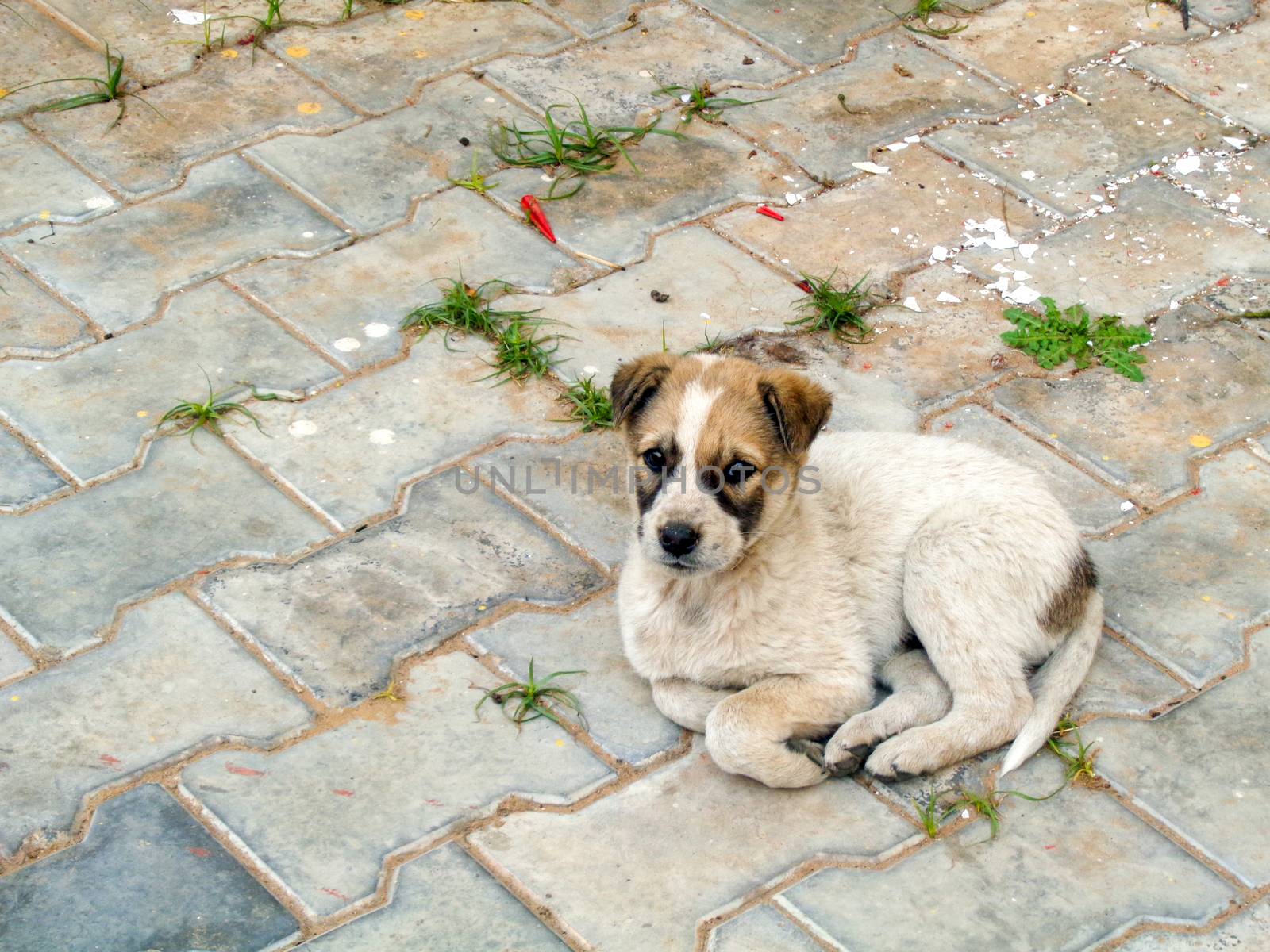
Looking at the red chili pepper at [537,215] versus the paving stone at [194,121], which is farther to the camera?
the paving stone at [194,121]

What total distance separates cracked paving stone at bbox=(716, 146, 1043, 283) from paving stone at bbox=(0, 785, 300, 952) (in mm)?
A: 2974

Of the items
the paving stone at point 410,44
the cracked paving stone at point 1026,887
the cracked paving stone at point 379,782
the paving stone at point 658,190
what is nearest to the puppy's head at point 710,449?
the cracked paving stone at point 379,782

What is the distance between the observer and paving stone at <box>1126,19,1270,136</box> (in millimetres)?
6531

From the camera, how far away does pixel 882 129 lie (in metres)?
6.34

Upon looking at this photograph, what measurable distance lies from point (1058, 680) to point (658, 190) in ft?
8.86

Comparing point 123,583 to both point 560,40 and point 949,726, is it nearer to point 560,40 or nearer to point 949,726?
point 949,726

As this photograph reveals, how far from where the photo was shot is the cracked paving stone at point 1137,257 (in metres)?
5.60

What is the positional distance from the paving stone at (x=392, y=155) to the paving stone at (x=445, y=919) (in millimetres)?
2790

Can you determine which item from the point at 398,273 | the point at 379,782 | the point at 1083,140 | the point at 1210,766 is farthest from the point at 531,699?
the point at 1083,140

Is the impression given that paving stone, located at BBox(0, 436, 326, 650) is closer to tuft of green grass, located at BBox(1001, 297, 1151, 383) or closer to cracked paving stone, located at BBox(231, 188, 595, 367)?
cracked paving stone, located at BBox(231, 188, 595, 367)

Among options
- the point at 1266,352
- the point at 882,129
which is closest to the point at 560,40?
the point at 882,129

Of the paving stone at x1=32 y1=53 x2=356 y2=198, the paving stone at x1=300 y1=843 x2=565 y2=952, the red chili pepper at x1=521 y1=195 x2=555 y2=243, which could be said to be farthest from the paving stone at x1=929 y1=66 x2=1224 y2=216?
the paving stone at x1=300 y1=843 x2=565 y2=952

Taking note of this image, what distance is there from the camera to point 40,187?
582 centimetres

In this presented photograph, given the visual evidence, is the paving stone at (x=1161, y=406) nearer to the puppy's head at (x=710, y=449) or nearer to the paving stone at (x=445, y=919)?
the puppy's head at (x=710, y=449)
